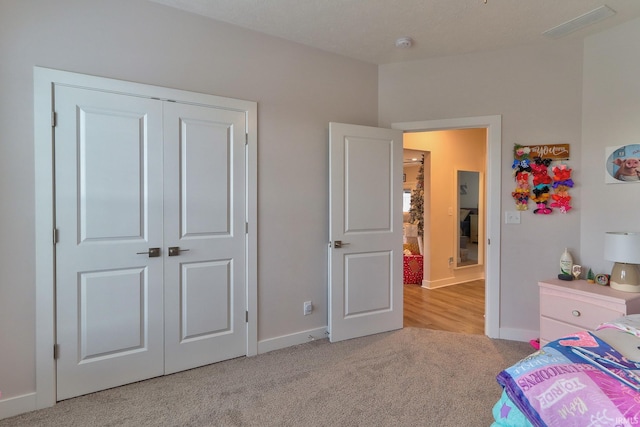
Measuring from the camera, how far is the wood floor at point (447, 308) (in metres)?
3.52

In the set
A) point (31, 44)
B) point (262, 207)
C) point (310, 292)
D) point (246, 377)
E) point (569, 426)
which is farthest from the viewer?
point (310, 292)

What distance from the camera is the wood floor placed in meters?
3.52

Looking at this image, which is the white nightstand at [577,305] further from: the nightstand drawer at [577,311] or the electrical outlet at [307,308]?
the electrical outlet at [307,308]

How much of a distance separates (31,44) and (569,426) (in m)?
3.17

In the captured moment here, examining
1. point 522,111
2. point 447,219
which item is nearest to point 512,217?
point 522,111

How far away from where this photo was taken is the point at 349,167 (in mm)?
3135

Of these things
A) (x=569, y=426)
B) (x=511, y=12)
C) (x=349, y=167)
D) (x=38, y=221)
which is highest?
(x=511, y=12)

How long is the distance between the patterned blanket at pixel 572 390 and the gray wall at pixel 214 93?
207 centimetres

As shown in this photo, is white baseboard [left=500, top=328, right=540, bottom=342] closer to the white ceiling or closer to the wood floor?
the wood floor

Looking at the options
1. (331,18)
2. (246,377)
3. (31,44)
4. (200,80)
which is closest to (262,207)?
(200,80)

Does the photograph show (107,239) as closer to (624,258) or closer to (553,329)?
(553,329)

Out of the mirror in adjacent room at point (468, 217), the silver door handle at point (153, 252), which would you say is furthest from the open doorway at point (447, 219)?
the silver door handle at point (153, 252)

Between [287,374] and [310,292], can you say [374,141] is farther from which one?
[287,374]

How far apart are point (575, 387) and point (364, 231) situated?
7.52ft
